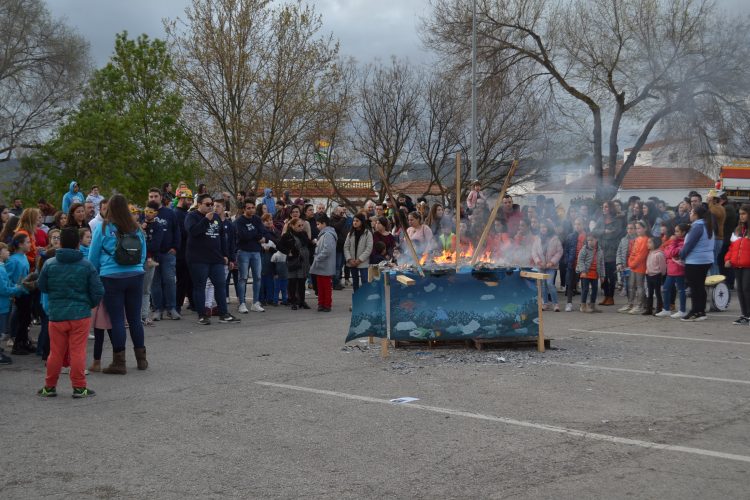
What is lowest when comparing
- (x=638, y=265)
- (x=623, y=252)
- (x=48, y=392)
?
(x=48, y=392)

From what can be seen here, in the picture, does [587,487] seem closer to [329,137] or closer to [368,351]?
[368,351]

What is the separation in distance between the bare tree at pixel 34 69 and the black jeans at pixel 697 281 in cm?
3581

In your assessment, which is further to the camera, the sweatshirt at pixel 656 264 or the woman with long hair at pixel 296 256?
the woman with long hair at pixel 296 256

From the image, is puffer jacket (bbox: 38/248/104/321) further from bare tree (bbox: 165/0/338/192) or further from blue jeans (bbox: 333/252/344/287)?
bare tree (bbox: 165/0/338/192)

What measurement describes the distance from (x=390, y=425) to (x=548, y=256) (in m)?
9.72

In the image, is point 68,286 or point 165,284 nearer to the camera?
point 68,286

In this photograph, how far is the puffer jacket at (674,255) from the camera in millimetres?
14664

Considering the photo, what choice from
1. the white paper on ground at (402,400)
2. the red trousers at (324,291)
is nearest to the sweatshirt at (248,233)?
the red trousers at (324,291)

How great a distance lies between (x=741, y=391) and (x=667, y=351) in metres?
2.58

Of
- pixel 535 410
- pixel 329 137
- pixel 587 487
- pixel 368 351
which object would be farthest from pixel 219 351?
pixel 329 137

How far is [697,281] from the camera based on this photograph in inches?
561

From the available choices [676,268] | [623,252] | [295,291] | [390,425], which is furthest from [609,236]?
[390,425]

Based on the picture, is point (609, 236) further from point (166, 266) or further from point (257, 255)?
point (166, 266)

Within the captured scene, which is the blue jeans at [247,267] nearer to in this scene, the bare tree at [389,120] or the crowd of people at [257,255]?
the crowd of people at [257,255]
